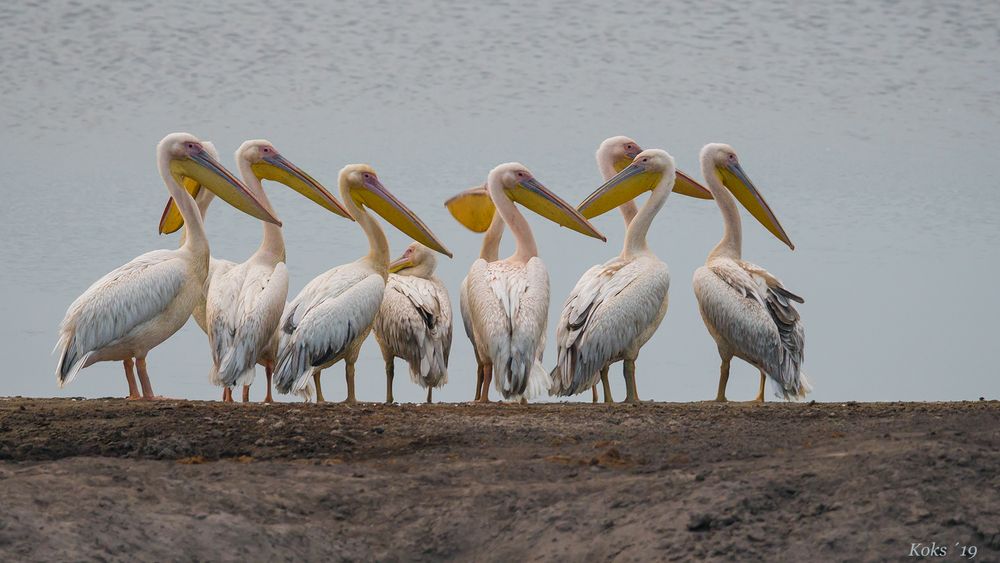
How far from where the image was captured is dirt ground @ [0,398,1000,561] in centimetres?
535

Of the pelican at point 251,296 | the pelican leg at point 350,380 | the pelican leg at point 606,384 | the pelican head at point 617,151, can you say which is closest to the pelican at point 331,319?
the pelican leg at point 350,380

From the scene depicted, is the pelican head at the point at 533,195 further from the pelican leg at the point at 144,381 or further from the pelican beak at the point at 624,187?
the pelican leg at the point at 144,381

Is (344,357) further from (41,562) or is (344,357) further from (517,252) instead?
(41,562)

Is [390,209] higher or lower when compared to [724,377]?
higher

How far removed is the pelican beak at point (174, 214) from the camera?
1132 cm

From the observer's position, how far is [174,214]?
11.4 metres

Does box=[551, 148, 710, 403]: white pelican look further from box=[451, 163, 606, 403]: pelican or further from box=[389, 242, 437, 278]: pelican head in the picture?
box=[389, 242, 437, 278]: pelican head

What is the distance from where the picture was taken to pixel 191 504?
19.0ft

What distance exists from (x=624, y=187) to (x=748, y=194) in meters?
1.02

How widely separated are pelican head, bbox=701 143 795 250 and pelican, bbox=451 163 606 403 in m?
1.09

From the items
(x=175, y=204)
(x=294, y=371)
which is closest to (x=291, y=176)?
(x=175, y=204)

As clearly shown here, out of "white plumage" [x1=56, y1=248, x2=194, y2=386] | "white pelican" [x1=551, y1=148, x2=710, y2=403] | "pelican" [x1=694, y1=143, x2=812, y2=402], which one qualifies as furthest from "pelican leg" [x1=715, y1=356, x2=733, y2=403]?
"white plumage" [x1=56, y1=248, x2=194, y2=386]

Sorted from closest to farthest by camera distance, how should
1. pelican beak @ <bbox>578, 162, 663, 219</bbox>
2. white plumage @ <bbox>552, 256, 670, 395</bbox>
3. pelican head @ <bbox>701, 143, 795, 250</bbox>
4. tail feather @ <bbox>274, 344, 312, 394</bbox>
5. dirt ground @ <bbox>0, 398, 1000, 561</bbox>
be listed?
1. dirt ground @ <bbox>0, 398, 1000, 561</bbox>
2. tail feather @ <bbox>274, 344, 312, 394</bbox>
3. white plumage @ <bbox>552, 256, 670, 395</bbox>
4. pelican beak @ <bbox>578, 162, 663, 219</bbox>
5. pelican head @ <bbox>701, 143, 795, 250</bbox>

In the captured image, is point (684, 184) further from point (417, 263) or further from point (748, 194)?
point (417, 263)
